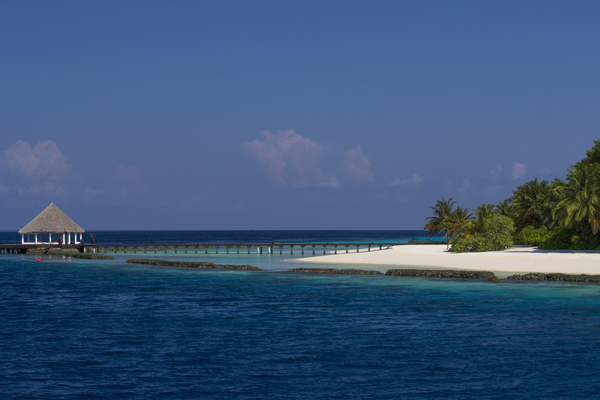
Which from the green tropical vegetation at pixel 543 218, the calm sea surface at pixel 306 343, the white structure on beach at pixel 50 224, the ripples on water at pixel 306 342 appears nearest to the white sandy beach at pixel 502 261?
the green tropical vegetation at pixel 543 218

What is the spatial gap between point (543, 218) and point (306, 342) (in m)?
56.7

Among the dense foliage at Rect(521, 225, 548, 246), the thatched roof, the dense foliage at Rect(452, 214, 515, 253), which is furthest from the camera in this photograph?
the thatched roof

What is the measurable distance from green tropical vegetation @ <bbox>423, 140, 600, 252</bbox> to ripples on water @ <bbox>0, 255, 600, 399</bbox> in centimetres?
2162

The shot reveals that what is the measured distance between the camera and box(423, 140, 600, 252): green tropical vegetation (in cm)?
5300

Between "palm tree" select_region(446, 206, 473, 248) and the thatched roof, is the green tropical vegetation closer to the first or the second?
"palm tree" select_region(446, 206, 473, 248)

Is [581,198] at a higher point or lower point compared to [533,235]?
higher

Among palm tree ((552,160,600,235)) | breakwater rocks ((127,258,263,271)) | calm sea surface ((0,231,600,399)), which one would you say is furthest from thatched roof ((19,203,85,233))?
palm tree ((552,160,600,235))

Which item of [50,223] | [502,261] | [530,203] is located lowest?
[502,261]

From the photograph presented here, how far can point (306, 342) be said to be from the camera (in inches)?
763

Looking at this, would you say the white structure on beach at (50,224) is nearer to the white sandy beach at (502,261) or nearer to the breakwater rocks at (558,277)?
the white sandy beach at (502,261)

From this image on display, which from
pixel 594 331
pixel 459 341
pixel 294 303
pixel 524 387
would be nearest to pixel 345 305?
pixel 294 303

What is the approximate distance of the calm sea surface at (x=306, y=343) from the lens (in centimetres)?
1412

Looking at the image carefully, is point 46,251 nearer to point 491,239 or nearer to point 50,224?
point 50,224

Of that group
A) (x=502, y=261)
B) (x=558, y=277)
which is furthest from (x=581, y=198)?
(x=558, y=277)
